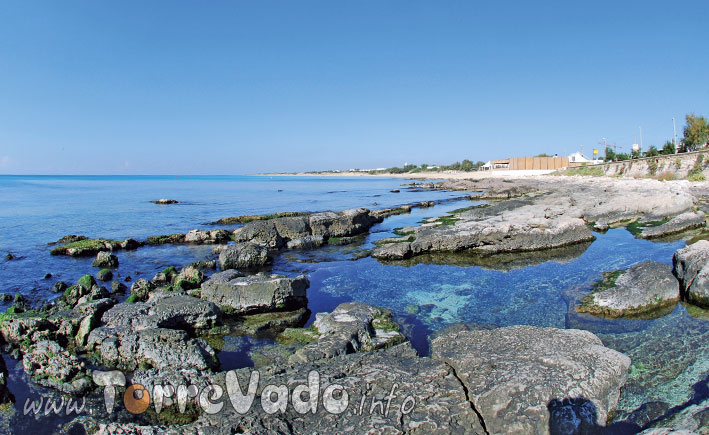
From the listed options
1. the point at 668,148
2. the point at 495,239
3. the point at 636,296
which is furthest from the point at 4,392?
the point at 668,148

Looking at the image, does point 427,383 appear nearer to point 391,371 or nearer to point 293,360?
point 391,371

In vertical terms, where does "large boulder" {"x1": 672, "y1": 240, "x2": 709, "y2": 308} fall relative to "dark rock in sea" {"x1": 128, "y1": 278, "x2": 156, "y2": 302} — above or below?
above

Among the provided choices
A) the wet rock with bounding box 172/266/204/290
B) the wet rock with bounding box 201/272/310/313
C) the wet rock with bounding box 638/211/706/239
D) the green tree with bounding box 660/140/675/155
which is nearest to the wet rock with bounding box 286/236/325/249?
the wet rock with bounding box 172/266/204/290

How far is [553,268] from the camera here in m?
13.4

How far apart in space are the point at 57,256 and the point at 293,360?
→ 55.0 ft

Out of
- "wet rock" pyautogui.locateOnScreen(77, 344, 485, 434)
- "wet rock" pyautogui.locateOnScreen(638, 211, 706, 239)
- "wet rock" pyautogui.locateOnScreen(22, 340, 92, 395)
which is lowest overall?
"wet rock" pyautogui.locateOnScreen(22, 340, 92, 395)

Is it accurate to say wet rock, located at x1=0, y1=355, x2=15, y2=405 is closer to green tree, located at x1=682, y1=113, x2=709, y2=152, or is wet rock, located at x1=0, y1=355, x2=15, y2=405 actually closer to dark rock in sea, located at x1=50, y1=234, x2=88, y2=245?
dark rock in sea, located at x1=50, y1=234, x2=88, y2=245

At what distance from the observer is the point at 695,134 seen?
5566 centimetres

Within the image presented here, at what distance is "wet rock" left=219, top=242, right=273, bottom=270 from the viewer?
15.2m

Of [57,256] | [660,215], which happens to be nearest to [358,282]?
[57,256]

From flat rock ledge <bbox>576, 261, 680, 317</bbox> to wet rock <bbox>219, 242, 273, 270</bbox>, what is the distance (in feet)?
36.4

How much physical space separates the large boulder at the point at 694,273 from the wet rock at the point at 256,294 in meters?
9.39

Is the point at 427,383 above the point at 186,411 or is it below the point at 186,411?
above

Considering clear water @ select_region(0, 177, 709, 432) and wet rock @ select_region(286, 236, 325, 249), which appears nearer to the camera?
clear water @ select_region(0, 177, 709, 432)
